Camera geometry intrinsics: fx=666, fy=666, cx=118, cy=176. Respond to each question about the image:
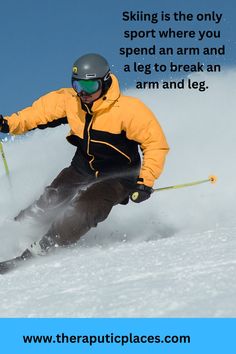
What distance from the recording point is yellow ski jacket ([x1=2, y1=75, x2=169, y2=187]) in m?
6.27

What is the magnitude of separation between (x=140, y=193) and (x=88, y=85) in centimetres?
111

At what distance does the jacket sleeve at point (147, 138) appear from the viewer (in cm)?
624

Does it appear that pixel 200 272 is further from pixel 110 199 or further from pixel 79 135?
pixel 79 135

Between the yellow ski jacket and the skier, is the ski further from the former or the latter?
the yellow ski jacket

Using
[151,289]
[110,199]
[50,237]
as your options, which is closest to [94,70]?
[110,199]

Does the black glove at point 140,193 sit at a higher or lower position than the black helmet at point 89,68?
lower

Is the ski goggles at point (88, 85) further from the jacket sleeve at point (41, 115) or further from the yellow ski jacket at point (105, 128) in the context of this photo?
the jacket sleeve at point (41, 115)

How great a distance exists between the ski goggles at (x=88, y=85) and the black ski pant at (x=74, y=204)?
0.88 m

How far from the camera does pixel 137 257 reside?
5.43 metres

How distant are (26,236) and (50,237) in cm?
72

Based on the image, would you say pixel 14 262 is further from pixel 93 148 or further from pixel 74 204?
pixel 93 148

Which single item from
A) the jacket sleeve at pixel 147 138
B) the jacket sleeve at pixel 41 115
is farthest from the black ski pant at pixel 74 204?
the jacket sleeve at pixel 41 115

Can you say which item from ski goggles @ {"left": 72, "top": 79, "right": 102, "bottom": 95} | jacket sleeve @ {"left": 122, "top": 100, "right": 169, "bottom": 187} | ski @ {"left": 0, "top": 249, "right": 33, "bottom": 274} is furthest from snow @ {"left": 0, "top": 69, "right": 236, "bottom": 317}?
ski goggles @ {"left": 72, "top": 79, "right": 102, "bottom": 95}

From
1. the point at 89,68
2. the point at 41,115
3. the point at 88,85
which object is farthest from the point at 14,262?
the point at 89,68
